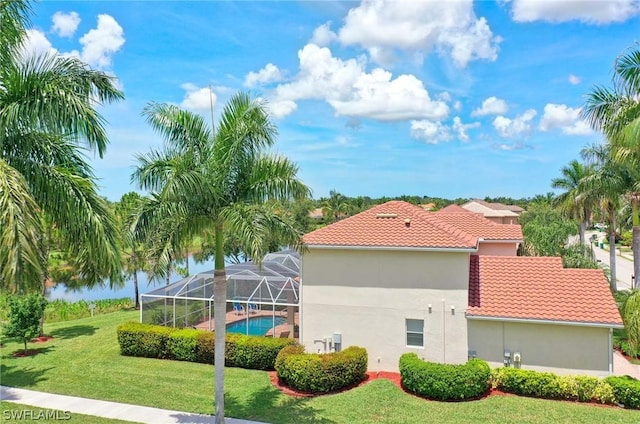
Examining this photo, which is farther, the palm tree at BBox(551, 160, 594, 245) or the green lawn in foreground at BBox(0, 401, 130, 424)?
the palm tree at BBox(551, 160, 594, 245)

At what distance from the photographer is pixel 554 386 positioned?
14047mm

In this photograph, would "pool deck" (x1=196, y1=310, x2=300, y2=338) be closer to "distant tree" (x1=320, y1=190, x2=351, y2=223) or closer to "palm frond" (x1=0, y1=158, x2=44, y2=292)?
"palm frond" (x1=0, y1=158, x2=44, y2=292)

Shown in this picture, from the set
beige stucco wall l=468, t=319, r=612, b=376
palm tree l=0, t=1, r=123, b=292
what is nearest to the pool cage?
beige stucco wall l=468, t=319, r=612, b=376

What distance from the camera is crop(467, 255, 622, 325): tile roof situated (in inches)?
586

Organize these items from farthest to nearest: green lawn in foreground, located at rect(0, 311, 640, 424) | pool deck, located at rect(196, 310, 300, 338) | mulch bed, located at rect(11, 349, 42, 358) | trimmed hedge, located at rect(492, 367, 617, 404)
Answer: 1. pool deck, located at rect(196, 310, 300, 338)
2. mulch bed, located at rect(11, 349, 42, 358)
3. trimmed hedge, located at rect(492, 367, 617, 404)
4. green lawn in foreground, located at rect(0, 311, 640, 424)

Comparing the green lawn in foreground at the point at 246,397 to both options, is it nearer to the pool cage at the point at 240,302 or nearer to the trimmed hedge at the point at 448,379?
the trimmed hedge at the point at 448,379

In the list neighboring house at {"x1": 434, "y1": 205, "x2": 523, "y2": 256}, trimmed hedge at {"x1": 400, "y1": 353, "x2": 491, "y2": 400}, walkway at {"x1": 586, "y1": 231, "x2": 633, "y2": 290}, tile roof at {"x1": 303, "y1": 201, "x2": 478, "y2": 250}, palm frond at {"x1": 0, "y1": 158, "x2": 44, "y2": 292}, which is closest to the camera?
palm frond at {"x1": 0, "y1": 158, "x2": 44, "y2": 292}

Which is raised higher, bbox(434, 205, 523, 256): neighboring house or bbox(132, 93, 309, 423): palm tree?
bbox(132, 93, 309, 423): palm tree

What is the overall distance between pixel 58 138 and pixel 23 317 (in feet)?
42.1

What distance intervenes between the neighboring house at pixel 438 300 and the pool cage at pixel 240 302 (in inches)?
73.1

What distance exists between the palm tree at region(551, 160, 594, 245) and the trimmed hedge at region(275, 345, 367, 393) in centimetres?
1854

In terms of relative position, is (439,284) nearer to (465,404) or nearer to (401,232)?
(401,232)

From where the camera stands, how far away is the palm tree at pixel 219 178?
1109 cm

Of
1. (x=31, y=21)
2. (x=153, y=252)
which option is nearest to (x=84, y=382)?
(x=153, y=252)
